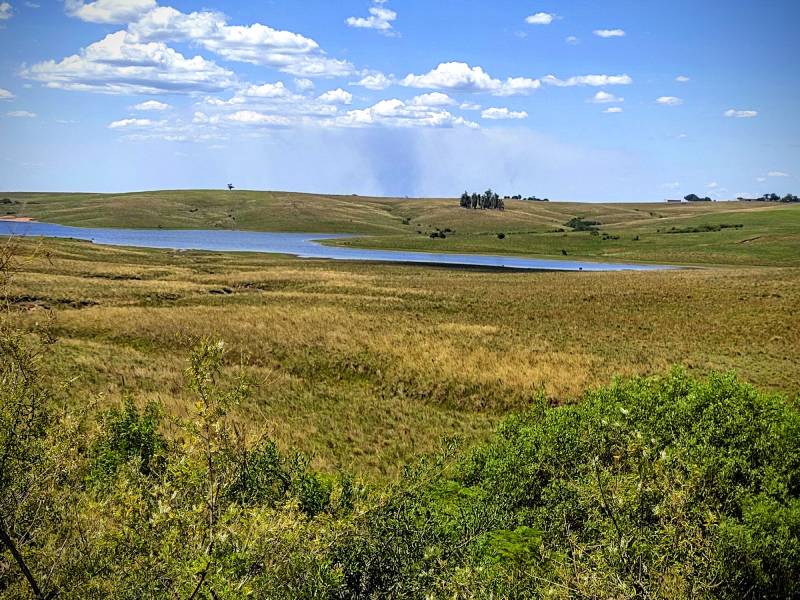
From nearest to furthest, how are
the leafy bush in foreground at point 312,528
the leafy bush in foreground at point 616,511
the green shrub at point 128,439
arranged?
the leafy bush in foreground at point 312,528, the leafy bush in foreground at point 616,511, the green shrub at point 128,439

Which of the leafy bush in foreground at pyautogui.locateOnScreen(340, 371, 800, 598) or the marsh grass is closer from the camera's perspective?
the leafy bush in foreground at pyautogui.locateOnScreen(340, 371, 800, 598)

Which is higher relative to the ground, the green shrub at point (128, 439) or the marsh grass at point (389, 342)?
the green shrub at point (128, 439)

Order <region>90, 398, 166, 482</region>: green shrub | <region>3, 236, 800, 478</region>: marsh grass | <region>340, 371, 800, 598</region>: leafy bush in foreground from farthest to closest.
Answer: <region>3, 236, 800, 478</region>: marsh grass < <region>90, 398, 166, 482</region>: green shrub < <region>340, 371, 800, 598</region>: leafy bush in foreground

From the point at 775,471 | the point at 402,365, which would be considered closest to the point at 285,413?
the point at 402,365

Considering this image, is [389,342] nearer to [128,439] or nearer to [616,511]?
[128,439]

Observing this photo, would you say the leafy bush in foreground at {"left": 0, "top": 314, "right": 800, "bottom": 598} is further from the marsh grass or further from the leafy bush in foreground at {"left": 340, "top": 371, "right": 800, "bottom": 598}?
the marsh grass

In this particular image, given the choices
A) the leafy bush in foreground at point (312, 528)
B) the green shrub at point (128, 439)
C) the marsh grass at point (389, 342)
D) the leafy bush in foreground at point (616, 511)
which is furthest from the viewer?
the marsh grass at point (389, 342)

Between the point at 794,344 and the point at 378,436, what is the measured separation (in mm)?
29129

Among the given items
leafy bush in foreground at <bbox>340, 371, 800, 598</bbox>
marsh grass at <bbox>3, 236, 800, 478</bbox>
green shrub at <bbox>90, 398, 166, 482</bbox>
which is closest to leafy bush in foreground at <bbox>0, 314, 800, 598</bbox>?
leafy bush in foreground at <bbox>340, 371, 800, 598</bbox>

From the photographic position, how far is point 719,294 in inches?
2379

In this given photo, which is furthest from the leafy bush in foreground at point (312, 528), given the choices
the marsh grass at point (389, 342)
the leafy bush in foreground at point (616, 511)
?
the marsh grass at point (389, 342)

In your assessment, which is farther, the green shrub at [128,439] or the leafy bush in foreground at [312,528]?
the green shrub at [128,439]

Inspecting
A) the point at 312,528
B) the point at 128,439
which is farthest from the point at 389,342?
the point at 312,528

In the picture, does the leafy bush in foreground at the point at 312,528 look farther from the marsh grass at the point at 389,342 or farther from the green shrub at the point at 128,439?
the marsh grass at the point at 389,342
